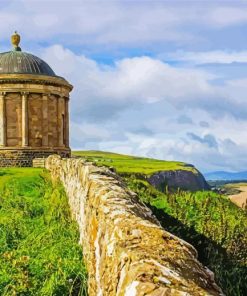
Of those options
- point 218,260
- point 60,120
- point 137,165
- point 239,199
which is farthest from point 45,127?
point 137,165

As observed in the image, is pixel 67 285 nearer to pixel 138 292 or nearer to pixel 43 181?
pixel 138 292

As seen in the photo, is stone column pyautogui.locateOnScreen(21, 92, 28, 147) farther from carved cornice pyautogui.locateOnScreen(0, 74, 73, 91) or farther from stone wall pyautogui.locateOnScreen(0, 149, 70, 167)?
carved cornice pyautogui.locateOnScreen(0, 74, 73, 91)

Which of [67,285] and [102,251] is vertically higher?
[102,251]

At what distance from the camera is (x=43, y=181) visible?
73.5 feet

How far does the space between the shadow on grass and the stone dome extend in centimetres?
2588

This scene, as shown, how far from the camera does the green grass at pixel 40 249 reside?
312 inches

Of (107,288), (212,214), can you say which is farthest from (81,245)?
(212,214)

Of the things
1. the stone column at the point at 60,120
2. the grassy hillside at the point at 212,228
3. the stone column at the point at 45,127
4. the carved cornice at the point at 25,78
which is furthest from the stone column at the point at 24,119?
the grassy hillside at the point at 212,228

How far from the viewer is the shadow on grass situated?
8.10 meters

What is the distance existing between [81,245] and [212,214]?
312 inches

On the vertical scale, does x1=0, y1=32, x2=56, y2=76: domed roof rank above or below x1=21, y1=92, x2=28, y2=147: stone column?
above

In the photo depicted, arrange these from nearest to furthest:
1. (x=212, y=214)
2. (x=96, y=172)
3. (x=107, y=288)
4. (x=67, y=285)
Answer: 1. (x=107, y=288)
2. (x=67, y=285)
3. (x=96, y=172)
4. (x=212, y=214)

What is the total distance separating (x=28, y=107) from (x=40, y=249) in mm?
31009

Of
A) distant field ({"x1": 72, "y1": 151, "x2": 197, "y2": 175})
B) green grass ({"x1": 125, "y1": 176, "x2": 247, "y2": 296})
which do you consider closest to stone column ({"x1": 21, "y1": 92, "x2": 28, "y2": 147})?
distant field ({"x1": 72, "y1": 151, "x2": 197, "y2": 175})
